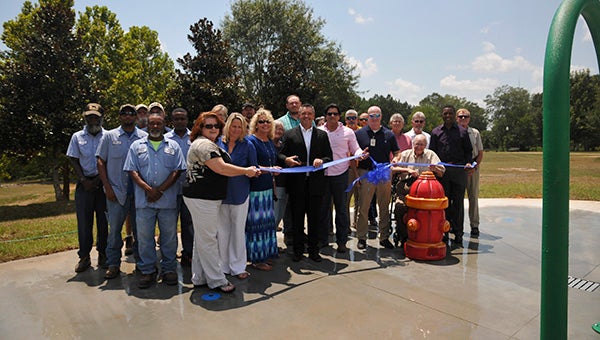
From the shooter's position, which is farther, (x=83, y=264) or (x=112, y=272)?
(x=83, y=264)

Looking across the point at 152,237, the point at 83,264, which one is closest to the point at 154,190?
the point at 152,237

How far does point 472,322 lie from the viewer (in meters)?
3.58

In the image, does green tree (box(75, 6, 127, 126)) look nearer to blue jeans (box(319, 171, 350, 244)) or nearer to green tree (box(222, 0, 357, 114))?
green tree (box(222, 0, 357, 114))

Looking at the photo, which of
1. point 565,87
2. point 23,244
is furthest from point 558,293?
point 23,244

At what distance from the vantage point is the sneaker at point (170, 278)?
462 cm

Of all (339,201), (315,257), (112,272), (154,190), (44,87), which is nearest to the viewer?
(154,190)

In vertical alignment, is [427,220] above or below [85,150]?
below

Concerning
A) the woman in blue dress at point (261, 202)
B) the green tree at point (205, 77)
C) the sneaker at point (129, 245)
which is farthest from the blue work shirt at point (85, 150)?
the green tree at point (205, 77)

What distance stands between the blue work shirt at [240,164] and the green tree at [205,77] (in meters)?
10.9

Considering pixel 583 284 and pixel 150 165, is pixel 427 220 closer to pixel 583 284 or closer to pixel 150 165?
pixel 583 284

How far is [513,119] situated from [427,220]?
89.6 meters

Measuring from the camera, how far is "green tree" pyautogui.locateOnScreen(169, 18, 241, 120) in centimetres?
1535

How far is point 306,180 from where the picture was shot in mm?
5504

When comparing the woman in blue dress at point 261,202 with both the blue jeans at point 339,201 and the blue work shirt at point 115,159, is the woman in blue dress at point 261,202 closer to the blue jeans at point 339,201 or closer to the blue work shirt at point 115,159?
the blue jeans at point 339,201
